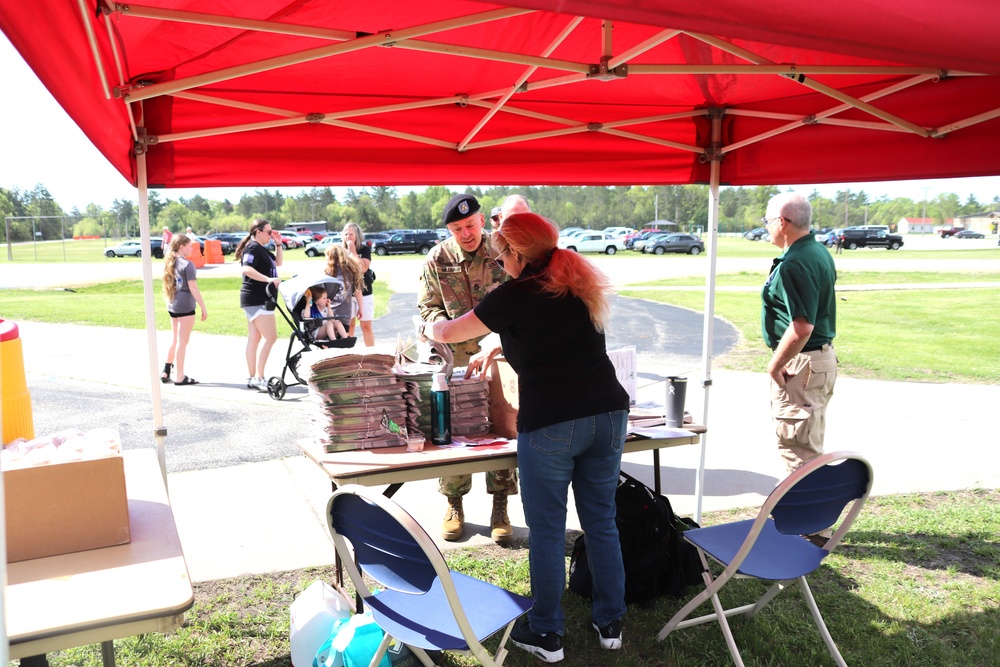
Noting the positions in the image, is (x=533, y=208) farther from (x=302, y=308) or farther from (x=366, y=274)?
(x=302, y=308)

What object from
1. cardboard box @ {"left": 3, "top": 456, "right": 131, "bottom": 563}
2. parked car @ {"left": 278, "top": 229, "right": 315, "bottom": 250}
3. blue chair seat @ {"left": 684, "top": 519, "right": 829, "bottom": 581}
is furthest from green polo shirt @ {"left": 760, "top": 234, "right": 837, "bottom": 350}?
parked car @ {"left": 278, "top": 229, "right": 315, "bottom": 250}

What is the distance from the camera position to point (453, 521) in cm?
425

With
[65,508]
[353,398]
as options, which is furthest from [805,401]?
[65,508]

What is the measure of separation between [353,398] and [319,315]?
189 inches

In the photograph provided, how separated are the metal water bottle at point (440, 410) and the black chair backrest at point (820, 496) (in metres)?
1.34

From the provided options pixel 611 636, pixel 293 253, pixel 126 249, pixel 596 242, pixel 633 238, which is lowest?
pixel 611 636

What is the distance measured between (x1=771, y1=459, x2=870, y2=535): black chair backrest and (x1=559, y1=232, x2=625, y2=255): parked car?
135 feet

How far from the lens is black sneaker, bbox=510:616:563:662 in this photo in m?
2.98

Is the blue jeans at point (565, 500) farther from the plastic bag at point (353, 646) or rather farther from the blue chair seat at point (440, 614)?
the plastic bag at point (353, 646)

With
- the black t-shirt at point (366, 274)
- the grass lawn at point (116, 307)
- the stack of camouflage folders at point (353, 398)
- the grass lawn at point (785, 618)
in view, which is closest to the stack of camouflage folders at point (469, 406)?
the stack of camouflage folders at point (353, 398)

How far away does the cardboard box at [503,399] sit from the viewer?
3328mm

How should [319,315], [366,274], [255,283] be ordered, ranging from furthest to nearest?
[366,274] → [255,283] → [319,315]

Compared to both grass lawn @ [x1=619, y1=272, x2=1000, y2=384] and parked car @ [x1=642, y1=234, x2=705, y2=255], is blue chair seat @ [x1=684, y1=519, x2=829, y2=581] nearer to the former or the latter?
grass lawn @ [x1=619, y1=272, x2=1000, y2=384]

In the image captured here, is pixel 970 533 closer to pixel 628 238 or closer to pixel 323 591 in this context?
pixel 323 591
